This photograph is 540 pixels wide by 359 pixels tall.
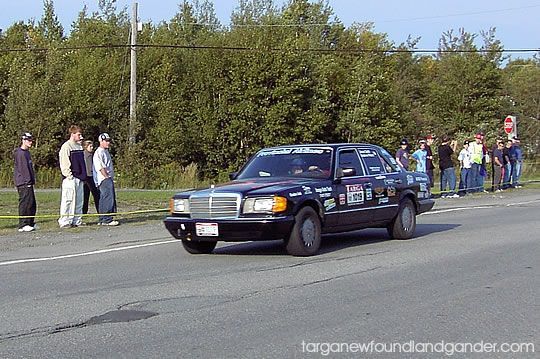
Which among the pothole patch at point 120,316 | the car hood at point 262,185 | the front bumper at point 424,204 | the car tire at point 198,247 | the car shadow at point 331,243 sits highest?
the car hood at point 262,185

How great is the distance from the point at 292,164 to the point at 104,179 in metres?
5.35

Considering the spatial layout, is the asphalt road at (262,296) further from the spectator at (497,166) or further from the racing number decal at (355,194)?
the spectator at (497,166)

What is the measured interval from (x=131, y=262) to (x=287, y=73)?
106 feet

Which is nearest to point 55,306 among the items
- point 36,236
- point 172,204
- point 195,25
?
point 172,204

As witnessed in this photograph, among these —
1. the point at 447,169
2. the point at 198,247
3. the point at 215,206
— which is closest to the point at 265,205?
the point at 215,206

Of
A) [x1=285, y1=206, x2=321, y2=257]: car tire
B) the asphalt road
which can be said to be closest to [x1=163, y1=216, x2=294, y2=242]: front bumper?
[x1=285, y1=206, x2=321, y2=257]: car tire

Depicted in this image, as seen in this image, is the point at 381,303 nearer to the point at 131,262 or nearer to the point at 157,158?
the point at 131,262

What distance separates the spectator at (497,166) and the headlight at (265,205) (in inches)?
775

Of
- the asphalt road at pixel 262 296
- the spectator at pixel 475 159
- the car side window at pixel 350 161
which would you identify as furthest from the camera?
the spectator at pixel 475 159

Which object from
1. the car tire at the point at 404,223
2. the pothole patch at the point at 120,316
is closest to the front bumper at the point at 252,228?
the car tire at the point at 404,223

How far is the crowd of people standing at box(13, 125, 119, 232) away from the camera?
16609 millimetres

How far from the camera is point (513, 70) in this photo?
275 ft

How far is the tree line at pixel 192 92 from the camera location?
38.0 metres

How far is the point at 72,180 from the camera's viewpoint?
17047mm
